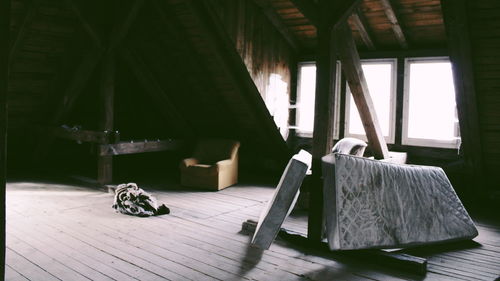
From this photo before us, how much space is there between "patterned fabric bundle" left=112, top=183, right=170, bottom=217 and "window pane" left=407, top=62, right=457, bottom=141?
3.94 metres

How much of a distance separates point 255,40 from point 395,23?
190 centimetres

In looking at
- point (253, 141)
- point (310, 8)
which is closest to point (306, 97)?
point (253, 141)

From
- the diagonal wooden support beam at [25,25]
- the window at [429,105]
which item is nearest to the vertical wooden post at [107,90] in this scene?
the diagonal wooden support beam at [25,25]

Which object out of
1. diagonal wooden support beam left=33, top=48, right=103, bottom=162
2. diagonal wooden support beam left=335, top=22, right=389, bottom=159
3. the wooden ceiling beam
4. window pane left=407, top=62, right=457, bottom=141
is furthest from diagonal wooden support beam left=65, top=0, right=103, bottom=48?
window pane left=407, top=62, right=457, bottom=141

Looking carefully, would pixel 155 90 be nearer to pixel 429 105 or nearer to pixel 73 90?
pixel 73 90

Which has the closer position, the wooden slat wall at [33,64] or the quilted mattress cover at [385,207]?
the quilted mattress cover at [385,207]

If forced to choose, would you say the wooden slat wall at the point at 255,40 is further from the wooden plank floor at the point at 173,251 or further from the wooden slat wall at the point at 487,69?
the wooden slat wall at the point at 487,69

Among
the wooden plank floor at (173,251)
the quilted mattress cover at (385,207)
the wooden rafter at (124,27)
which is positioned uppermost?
the wooden rafter at (124,27)

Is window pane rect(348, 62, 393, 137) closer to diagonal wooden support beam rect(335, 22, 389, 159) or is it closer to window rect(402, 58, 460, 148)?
window rect(402, 58, 460, 148)

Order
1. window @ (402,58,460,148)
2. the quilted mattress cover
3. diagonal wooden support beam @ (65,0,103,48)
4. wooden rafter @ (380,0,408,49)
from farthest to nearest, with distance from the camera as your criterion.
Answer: window @ (402,58,460,148) → diagonal wooden support beam @ (65,0,103,48) → wooden rafter @ (380,0,408,49) → the quilted mattress cover

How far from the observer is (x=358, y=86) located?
16.8 ft

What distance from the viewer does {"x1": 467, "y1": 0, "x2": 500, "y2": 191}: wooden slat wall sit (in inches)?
156

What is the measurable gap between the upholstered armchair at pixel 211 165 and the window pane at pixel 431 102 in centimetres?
281

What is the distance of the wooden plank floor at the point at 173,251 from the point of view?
10.5 feet
